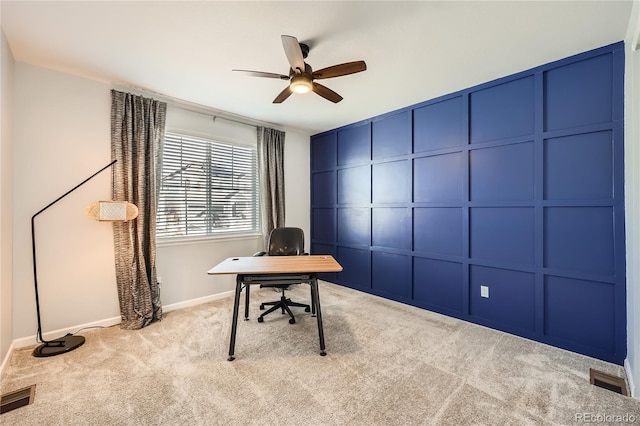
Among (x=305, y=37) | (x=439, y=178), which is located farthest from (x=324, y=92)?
(x=439, y=178)

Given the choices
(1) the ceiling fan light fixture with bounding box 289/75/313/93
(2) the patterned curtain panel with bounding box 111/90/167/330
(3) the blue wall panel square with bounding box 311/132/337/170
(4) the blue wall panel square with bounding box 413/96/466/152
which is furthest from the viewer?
(3) the blue wall panel square with bounding box 311/132/337/170

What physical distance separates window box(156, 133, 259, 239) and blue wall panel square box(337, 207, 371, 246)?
1.40 meters

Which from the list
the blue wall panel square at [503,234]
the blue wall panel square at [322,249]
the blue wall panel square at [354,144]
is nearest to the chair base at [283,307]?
the blue wall panel square at [322,249]

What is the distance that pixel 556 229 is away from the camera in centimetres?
243

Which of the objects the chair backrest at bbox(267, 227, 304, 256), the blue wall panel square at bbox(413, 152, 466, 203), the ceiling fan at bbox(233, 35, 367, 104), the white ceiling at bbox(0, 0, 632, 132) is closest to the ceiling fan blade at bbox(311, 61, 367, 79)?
the ceiling fan at bbox(233, 35, 367, 104)

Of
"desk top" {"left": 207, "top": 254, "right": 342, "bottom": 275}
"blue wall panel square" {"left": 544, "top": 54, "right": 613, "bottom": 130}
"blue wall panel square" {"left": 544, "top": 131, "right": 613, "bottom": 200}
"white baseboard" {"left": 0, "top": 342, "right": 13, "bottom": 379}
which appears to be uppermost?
"blue wall panel square" {"left": 544, "top": 54, "right": 613, "bottom": 130}

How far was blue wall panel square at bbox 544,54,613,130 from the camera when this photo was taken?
2.19 metres

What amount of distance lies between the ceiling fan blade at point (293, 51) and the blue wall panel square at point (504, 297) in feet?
8.95

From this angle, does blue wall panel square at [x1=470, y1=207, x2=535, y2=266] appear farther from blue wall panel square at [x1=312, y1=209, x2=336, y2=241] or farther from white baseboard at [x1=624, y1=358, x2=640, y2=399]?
blue wall panel square at [x1=312, y1=209, x2=336, y2=241]

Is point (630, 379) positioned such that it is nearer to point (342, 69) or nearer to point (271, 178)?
point (342, 69)

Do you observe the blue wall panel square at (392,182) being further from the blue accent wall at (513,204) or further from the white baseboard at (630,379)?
the white baseboard at (630,379)

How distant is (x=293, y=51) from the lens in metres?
1.85

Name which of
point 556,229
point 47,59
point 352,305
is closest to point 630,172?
point 556,229

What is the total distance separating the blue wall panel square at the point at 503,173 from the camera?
8.46ft
